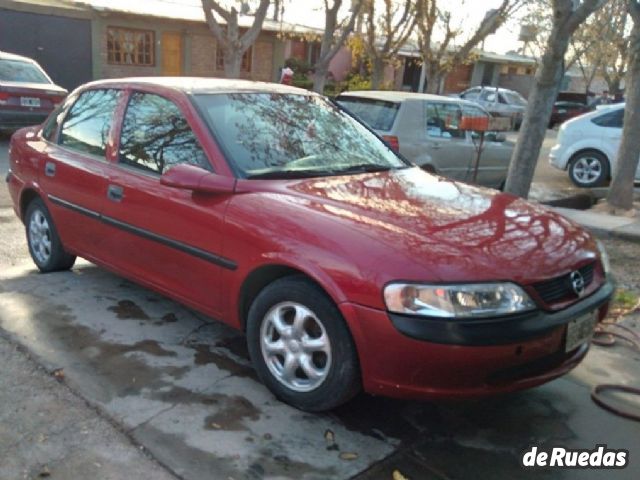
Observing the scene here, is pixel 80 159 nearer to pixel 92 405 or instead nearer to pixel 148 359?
pixel 148 359

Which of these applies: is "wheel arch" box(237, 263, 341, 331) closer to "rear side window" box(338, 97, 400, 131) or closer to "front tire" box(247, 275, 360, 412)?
"front tire" box(247, 275, 360, 412)

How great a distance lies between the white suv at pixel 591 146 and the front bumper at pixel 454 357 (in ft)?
29.0

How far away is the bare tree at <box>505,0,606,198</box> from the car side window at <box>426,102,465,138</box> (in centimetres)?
158

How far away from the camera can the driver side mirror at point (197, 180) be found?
3350mm

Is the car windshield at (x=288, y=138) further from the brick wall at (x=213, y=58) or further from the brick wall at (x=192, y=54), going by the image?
the brick wall at (x=213, y=58)

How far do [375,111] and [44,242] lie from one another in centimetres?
450

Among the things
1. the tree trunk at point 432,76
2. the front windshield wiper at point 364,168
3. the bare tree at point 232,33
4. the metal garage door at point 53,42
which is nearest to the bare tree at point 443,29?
the tree trunk at point 432,76

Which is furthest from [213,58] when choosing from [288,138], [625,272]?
[288,138]

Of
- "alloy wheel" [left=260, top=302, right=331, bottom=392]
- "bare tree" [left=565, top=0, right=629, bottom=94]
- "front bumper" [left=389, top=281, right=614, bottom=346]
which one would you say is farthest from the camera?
"bare tree" [left=565, top=0, right=629, bottom=94]

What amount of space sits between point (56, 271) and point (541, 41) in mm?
32877

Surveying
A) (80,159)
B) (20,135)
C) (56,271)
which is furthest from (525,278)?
(20,135)

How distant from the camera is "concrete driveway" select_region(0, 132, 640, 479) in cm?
279

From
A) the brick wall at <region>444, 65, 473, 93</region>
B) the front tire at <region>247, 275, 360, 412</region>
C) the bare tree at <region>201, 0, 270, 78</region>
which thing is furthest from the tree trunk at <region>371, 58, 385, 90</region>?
the brick wall at <region>444, 65, 473, 93</region>

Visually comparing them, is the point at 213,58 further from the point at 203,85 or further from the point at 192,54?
the point at 203,85
